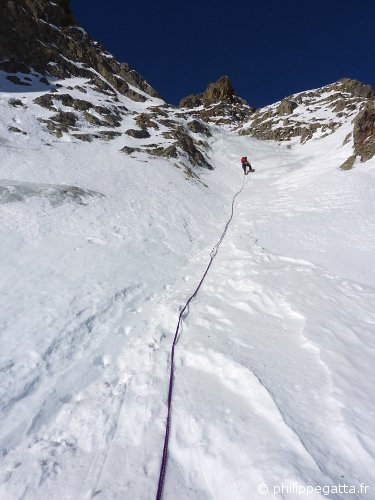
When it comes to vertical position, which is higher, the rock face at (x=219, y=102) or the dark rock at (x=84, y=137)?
the rock face at (x=219, y=102)

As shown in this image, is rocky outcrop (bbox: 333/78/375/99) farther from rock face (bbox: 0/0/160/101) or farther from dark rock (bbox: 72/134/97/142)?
dark rock (bbox: 72/134/97/142)

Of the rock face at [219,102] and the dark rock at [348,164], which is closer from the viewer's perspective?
the dark rock at [348,164]

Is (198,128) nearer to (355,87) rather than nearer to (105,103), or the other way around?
(105,103)

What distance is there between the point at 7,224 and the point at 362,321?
912 cm

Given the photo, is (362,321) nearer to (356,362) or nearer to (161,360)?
(356,362)

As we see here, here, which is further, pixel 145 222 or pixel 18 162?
pixel 18 162

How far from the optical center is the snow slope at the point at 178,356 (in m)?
2.70

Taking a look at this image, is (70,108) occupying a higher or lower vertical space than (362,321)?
higher

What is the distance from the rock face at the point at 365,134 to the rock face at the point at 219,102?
6035 cm

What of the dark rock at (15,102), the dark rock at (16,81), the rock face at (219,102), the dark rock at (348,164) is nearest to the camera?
the dark rock at (348,164)

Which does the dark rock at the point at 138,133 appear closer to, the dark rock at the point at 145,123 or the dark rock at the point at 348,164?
the dark rock at the point at 145,123

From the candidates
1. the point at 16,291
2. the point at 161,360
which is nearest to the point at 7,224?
the point at 16,291

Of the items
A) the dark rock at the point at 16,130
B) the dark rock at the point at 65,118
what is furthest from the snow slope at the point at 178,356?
the dark rock at the point at 65,118

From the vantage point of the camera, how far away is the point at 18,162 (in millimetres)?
14109
